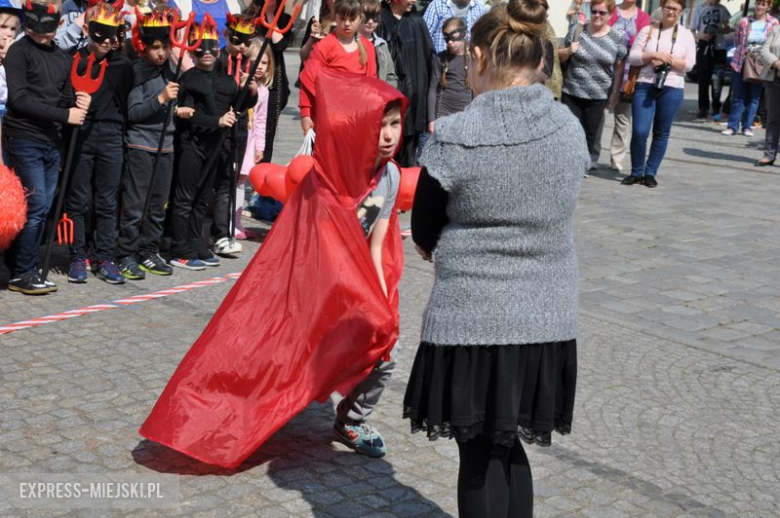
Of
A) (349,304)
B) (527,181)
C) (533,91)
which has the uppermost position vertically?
(533,91)

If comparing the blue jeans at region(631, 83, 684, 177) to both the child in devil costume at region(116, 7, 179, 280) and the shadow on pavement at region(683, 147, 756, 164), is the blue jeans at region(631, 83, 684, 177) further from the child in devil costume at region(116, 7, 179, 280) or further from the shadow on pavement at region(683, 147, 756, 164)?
the child in devil costume at region(116, 7, 179, 280)

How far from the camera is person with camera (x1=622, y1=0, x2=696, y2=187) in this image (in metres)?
11.8

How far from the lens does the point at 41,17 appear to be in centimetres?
686

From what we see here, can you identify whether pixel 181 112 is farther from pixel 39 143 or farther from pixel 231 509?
pixel 231 509

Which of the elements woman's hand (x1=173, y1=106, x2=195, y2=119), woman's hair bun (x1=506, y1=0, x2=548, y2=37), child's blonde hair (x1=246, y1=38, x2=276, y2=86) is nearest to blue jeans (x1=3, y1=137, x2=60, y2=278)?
woman's hand (x1=173, y1=106, x2=195, y2=119)

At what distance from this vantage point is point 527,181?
324cm

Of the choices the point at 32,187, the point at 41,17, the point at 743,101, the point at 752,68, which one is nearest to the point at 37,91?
the point at 41,17

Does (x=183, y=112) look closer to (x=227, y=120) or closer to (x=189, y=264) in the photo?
(x=227, y=120)

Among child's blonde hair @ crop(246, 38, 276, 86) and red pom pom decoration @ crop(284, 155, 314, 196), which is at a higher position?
child's blonde hair @ crop(246, 38, 276, 86)

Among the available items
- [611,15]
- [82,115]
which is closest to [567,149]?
[82,115]

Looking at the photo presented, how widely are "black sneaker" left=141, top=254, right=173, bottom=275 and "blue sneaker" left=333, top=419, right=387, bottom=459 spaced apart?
3.30m

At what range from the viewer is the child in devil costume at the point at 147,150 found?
755 centimetres

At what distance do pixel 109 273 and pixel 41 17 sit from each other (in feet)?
5.71

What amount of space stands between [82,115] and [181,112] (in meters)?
1.01
